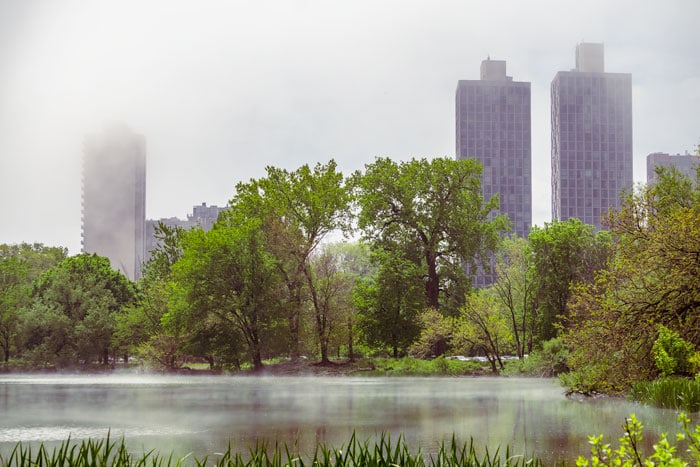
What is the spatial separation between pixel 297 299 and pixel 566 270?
1911cm

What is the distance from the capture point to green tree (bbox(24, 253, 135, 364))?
65625 mm

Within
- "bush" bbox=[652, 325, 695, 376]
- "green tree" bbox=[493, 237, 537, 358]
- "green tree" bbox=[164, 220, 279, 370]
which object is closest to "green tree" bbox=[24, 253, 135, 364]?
"green tree" bbox=[164, 220, 279, 370]

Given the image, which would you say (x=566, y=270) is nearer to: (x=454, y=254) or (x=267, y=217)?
(x=454, y=254)

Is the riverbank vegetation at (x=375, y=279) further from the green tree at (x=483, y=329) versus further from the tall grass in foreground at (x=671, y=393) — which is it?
the tall grass in foreground at (x=671, y=393)

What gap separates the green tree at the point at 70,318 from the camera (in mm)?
65625

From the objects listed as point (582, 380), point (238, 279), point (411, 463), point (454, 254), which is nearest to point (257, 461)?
point (411, 463)

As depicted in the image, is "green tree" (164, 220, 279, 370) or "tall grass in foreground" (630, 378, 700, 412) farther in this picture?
"green tree" (164, 220, 279, 370)

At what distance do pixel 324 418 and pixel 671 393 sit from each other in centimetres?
929

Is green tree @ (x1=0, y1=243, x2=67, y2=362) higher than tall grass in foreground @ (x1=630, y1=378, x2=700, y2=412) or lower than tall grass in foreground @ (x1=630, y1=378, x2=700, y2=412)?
higher

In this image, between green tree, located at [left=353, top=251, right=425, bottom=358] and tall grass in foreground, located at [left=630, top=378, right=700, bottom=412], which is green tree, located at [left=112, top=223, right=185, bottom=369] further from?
tall grass in foreground, located at [left=630, top=378, right=700, bottom=412]

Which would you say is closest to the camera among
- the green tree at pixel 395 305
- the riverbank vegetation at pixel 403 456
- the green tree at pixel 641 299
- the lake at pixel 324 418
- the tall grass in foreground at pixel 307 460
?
the riverbank vegetation at pixel 403 456

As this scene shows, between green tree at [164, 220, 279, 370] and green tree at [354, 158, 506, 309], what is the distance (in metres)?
8.76

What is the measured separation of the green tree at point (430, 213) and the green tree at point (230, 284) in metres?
8.76

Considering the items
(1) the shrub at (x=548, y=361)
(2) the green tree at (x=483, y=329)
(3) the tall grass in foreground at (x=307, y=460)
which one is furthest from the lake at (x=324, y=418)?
(2) the green tree at (x=483, y=329)
